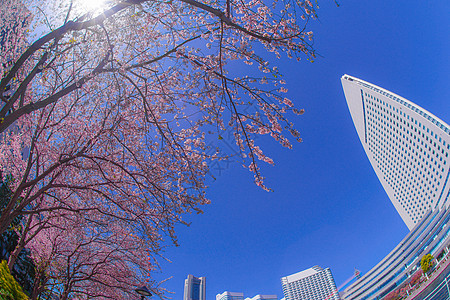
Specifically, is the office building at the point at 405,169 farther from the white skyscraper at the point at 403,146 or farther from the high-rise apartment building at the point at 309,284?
the high-rise apartment building at the point at 309,284

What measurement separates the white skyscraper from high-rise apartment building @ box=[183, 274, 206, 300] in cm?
11613

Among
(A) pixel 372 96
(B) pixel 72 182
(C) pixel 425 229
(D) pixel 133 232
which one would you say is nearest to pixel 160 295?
(D) pixel 133 232

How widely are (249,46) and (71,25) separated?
138 inches

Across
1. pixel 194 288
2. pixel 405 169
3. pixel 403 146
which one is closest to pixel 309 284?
pixel 194 288

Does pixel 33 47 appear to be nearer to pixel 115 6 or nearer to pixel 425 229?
pixel 115 6

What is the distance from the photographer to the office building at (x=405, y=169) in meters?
61.9

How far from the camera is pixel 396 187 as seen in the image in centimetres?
8275

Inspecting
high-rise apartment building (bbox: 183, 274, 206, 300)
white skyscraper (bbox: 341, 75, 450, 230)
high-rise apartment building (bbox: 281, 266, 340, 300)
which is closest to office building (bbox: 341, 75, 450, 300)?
white skyscraper (bbox: 341, 75, 450, 230)

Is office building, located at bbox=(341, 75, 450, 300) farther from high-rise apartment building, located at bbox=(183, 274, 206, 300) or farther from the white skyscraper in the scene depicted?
high-rise apartment building, located at bbox=(183, 274, 206, 300)

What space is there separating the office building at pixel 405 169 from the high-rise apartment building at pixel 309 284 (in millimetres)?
91247

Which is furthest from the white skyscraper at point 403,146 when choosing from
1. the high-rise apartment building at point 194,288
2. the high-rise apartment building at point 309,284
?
the high-rise apartment building at point 309,284

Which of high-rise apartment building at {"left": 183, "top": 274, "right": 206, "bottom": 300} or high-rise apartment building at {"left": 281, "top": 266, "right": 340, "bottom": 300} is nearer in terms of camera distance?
high-rise apartment building at {"left": 183, "top": 274, "right": 206, "bottom": 300}

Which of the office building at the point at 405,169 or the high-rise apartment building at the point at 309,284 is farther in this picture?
the high-rise apartment building at the point at 309,284

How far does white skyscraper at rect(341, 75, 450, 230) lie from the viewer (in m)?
62.8
